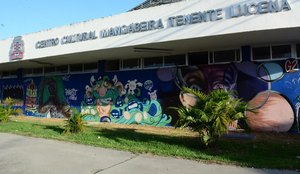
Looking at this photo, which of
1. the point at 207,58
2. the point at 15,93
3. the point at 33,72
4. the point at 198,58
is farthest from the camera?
the point at 15,93

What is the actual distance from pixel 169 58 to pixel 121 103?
331cm

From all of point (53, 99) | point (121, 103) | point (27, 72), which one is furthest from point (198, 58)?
point (27, 72)

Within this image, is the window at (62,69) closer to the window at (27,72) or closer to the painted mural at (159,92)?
the painted mural at (159,92)

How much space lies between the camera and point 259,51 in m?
13.1

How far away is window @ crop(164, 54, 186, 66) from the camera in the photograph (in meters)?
15.0

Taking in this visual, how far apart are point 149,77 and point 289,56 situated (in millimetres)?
6057

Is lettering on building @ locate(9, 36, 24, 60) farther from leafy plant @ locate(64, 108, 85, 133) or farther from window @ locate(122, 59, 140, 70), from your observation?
leafy plant @ locate(64, 108, 85, 133)

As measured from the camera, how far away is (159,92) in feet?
50.7

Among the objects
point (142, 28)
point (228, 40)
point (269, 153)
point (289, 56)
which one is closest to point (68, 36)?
point (142, 28)

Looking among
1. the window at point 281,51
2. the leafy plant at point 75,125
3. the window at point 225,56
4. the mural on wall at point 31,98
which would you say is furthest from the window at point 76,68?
the window at point 281,51

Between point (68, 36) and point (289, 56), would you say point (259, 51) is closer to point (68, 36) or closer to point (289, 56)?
point (289, 56)

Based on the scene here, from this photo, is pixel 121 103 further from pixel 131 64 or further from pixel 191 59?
pixel 191 59

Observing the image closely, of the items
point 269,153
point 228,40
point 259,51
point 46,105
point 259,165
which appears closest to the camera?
point 259,165

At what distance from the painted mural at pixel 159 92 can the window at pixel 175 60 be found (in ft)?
0.84
